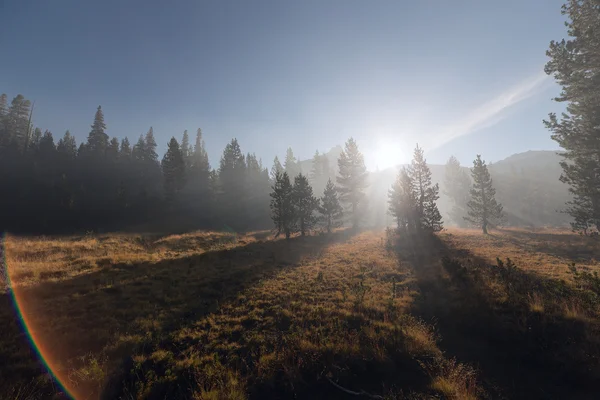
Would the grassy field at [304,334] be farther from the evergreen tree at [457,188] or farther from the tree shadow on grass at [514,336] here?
the evergreen tree at [457,188]

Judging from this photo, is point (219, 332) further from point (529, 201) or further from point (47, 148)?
point (529, 201)

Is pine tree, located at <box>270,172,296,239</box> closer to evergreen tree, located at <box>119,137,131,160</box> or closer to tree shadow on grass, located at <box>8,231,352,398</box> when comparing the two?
tree shadow on grass, located at <box>8,231,352,398</box>

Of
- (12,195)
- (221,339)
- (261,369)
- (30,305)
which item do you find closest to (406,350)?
(261,369)

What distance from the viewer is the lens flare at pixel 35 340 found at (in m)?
5.53

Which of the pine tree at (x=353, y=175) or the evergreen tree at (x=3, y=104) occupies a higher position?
the evergreen tree at (x=3, y=104)

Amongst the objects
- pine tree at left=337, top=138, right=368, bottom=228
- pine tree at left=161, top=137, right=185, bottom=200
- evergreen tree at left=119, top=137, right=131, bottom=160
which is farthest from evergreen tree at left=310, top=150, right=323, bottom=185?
evergreen tree at left=119, top=137, right=131, bottom=160

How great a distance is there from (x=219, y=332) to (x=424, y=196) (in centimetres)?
2912

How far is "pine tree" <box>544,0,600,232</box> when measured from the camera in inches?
694

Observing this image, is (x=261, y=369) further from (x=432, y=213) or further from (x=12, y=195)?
(x=12, y=195)

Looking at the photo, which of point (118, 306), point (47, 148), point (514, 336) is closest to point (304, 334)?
point (514, 336)

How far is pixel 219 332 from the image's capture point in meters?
8.00

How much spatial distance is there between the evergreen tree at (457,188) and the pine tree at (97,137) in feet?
358

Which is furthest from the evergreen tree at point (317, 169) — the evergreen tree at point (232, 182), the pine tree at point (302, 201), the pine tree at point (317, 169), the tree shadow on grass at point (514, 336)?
the tree shadow on grass at point (514, 336)

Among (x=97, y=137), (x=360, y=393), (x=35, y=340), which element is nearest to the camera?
→ (x=360, y=393)
